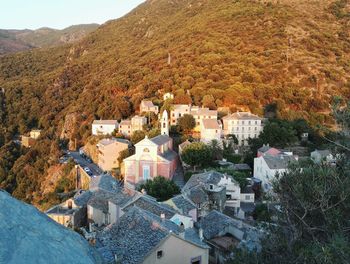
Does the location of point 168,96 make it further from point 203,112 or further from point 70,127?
point 70,127

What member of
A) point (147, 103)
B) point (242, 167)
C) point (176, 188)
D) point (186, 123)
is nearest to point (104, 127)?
point (147, 103)

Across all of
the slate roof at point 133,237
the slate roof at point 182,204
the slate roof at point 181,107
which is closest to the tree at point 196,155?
the slate roof at point 181,107

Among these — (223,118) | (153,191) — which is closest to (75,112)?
(223,118)

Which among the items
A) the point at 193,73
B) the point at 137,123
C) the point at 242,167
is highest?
the point at 193,73

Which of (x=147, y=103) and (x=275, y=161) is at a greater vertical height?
(x=147, y=103)

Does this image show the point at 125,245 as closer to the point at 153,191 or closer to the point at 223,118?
the point at 153,191

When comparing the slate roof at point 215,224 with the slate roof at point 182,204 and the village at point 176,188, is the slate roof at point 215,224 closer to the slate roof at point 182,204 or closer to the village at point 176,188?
the village at point 176,188
